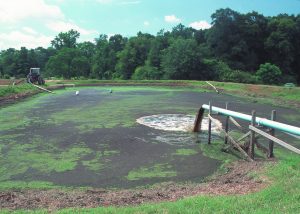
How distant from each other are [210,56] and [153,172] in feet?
171

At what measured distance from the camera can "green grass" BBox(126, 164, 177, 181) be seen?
8.93m

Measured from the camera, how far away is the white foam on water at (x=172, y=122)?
14.7 m

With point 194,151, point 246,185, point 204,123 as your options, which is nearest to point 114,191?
point 246,185

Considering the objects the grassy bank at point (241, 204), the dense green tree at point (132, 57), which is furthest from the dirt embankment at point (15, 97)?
the dense green tree at point (132, 57)

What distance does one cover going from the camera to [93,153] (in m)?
11.0

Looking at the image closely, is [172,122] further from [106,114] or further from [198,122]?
[106,114]

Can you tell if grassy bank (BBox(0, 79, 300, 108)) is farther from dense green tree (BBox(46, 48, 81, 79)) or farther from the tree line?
dense green tree (BBox(46, 48, 81, 79))

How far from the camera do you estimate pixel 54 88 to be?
37.0 m

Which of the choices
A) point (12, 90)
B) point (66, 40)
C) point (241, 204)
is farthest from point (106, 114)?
point (66, 40)

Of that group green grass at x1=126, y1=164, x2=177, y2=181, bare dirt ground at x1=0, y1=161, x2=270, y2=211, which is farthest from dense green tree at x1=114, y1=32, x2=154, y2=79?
bare dirt ground at x1=0, y1=161, x2=270, y2=211

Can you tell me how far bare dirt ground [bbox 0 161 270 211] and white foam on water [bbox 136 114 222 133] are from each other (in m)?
6.36

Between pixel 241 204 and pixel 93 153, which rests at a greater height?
pixel 241 204

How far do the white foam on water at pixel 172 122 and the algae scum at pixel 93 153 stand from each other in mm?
514

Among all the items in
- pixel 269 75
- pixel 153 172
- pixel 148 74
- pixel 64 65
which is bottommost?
pixel 153 172
